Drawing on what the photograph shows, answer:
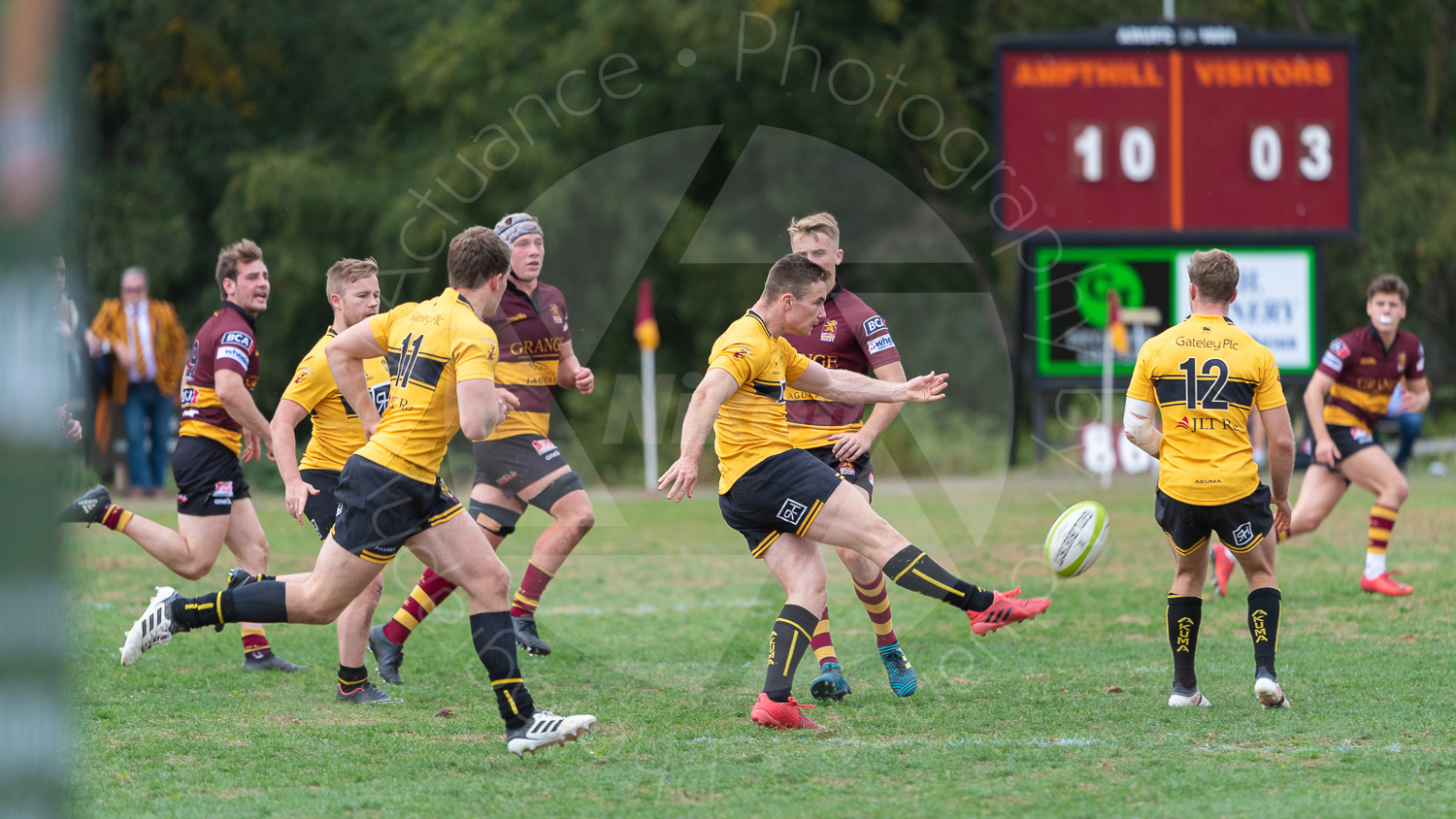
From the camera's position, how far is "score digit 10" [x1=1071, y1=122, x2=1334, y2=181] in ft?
54.1

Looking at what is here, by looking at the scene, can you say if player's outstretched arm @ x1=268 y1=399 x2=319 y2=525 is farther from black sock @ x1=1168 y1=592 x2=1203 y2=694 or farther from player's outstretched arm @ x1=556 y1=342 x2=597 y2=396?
black sock @ x1=1168 y1=592 x2=1203 y2=694

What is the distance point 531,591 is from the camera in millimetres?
7941

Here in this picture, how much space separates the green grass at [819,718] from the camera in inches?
189

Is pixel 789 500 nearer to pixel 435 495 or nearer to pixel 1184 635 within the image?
pixel 435 495

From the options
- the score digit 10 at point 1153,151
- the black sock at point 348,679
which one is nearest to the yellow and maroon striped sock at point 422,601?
the black sock at point 348,679

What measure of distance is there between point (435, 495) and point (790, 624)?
154 cm

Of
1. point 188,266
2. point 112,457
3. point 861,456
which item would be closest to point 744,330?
point 861,456

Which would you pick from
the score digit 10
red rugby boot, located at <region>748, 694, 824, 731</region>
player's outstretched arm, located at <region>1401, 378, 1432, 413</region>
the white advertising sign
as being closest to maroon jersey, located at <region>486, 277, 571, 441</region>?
red rugby boot, located at <region>748, 694, 824, 731</region>

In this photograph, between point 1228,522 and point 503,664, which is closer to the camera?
point 503,664

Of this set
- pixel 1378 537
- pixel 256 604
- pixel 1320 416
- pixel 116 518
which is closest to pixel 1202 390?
pixel 1320 416

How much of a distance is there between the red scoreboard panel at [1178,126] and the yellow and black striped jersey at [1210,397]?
10.7 m

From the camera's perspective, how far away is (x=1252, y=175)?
1664 centimetres

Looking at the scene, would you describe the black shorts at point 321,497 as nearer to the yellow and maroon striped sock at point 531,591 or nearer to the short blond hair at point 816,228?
the yellow and maroon striped sock at point 531,591

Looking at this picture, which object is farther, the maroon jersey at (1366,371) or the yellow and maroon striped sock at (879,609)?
the maroon jersey at (1366,371)
